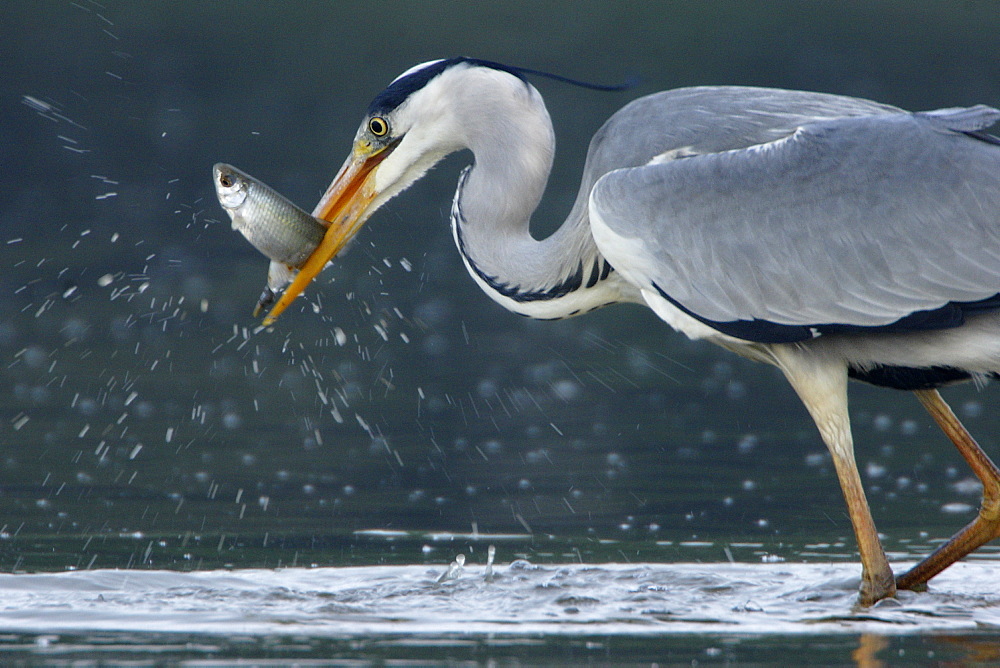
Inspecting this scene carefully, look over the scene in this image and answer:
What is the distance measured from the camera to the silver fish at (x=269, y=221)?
5328mm

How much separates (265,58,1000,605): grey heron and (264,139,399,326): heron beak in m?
0.67

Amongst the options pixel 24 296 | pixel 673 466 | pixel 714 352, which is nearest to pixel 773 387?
pixel 714 352

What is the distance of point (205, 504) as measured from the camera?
20.2 feet

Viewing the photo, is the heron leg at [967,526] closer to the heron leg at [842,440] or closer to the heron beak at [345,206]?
the heron leg at [842,440]

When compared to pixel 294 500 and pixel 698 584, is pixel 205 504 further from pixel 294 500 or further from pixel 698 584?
pixel 698 584

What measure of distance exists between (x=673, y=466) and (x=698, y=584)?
171cm

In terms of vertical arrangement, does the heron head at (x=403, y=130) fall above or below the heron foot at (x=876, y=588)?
above

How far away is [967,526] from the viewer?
5262mm

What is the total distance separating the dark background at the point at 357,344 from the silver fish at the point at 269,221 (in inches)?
33.8

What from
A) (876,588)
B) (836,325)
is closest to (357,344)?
(836,325)

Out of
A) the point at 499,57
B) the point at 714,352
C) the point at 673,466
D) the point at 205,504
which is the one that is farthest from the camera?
the point at 499,57

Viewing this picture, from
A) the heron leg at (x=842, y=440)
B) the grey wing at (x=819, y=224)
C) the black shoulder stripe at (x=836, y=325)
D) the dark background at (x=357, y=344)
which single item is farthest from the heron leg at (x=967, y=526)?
the grey wing at (x=819, y=224)

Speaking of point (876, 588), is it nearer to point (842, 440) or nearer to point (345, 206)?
point (842, 440)

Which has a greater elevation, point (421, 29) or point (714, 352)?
point (421, 29)
